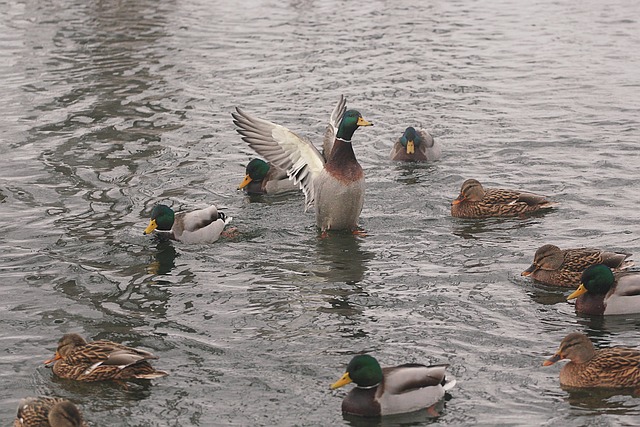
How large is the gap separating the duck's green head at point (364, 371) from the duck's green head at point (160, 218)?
191 inches

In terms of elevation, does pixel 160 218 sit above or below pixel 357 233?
above

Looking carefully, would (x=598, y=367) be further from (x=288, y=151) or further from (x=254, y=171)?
(x=254, y=171)

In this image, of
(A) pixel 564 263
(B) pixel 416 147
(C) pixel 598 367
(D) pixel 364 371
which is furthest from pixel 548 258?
(B) pixel 416 147

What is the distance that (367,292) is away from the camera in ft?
37.8

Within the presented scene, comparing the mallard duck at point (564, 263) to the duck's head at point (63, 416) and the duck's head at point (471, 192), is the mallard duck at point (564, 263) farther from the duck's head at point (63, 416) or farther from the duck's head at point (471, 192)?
the duck's head at point (63, 416)

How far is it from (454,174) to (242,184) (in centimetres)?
286

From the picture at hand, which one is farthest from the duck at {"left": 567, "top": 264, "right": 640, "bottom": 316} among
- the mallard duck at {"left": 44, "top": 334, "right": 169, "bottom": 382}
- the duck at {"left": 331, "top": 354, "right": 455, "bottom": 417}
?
the mallard duck at {"left": 44, "top": 334, "right": 169, "bottom": 382}

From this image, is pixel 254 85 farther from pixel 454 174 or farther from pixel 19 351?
pixel 19 351

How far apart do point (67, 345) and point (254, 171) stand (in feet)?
19.4

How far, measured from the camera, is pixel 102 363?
30.5 feet

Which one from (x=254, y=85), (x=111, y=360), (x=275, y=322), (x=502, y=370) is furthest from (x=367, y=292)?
(x=254, y=85)

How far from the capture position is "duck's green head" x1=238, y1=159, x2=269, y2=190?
1503 centimetres

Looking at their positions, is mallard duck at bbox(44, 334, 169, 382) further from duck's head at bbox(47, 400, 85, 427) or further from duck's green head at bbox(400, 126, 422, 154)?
duck's green head at bbox(400, 126, 422, 154)

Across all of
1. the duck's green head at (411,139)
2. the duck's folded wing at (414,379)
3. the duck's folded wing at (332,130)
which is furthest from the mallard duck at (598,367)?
the duck's green head at (411,139)
